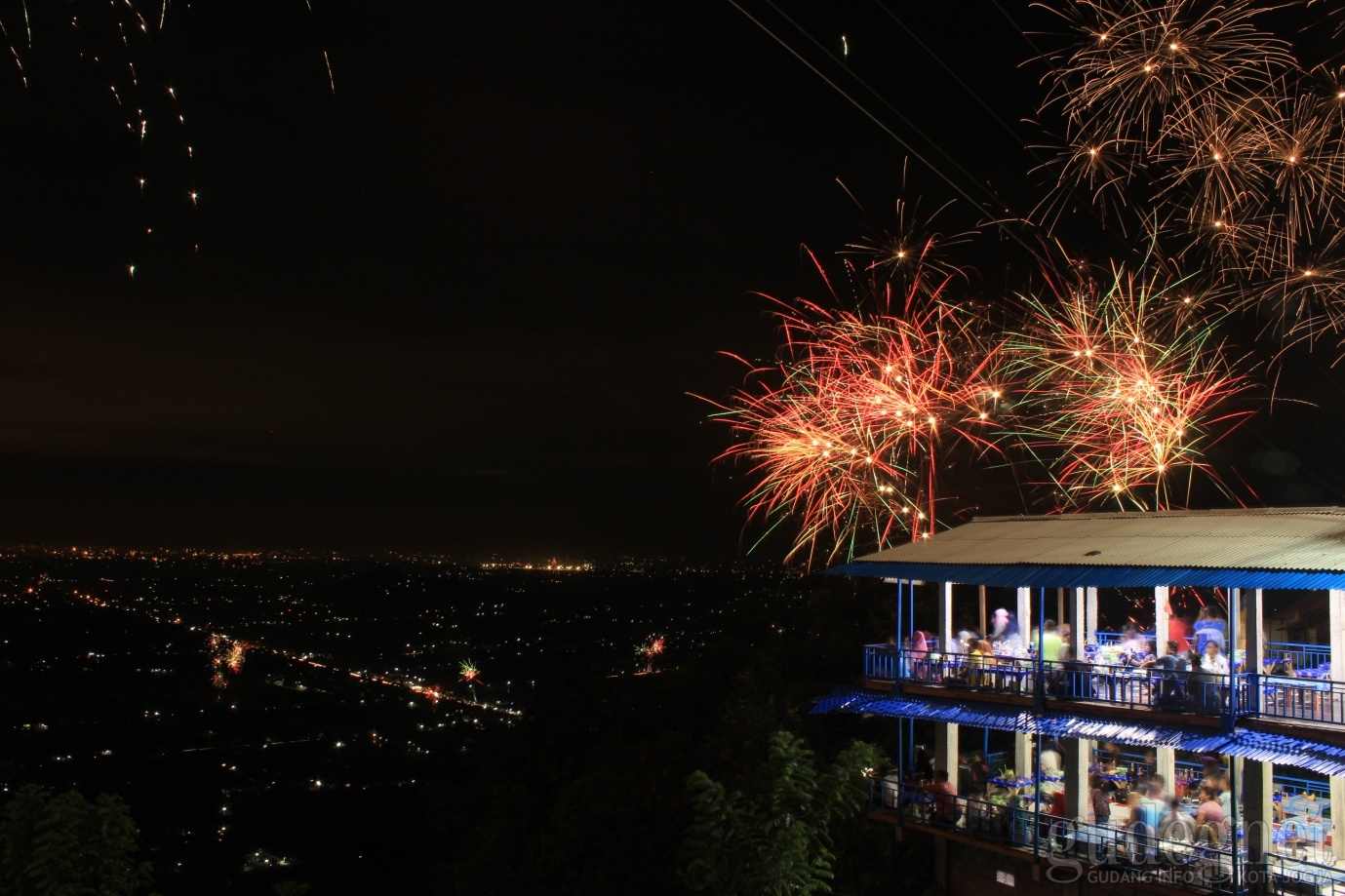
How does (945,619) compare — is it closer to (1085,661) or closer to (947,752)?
(947,752)

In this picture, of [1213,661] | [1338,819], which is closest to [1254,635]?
[1213,661]

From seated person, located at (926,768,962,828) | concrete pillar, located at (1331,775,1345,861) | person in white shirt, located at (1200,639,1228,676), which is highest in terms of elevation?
person in white shirt, located at (1200,639,1228,676)

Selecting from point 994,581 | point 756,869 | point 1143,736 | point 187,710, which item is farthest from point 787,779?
point 187,710

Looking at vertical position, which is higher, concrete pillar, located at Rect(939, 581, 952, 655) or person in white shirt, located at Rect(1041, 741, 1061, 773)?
concrete pillar, located at Rect(939, 581, 952, 655)

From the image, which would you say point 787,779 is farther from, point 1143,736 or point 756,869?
point 1143,736

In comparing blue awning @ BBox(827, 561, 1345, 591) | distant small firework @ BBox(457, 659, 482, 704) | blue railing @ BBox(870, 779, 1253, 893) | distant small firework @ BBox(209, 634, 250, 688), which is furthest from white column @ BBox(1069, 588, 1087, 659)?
distant small firework @ BBox(209, 634, 250, 688)

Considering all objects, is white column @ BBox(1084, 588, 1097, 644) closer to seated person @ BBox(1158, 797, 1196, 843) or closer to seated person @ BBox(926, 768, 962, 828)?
seated person @ BBox(926, 768, 962, 828)
